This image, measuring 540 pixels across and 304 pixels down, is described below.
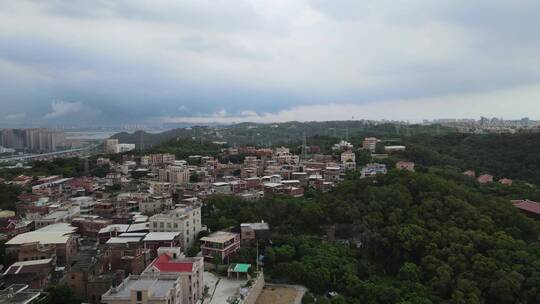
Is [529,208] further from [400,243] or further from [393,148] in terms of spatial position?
[393,148]

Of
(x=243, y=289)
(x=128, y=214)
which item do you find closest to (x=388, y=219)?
(x=243, y=289)

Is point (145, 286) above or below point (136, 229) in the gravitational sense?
above

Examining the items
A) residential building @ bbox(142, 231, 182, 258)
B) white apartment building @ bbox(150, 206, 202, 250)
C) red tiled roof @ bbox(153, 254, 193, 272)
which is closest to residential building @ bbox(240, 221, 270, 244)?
white apartment building @ bbox(150, 206, 202, 250)

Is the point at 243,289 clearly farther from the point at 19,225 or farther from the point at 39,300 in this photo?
the point at 19,225

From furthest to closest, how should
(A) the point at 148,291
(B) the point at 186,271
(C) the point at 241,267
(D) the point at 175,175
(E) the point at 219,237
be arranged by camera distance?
(D) the point at 175,175
(E) the point at 219,237
(C) the point at 241,267
(B) the point at 186,271
(A) the point at 148,291

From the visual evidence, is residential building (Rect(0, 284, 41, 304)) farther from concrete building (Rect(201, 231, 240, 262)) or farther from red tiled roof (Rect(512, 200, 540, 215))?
red tiled roof (Rect(512, 200, 540, 215))

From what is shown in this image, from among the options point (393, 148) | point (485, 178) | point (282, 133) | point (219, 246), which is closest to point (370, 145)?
point (393, 148)

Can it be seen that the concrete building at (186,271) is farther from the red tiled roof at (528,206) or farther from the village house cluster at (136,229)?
the red tiled roof at (528,206)

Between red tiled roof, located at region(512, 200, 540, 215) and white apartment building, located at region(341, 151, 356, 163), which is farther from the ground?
white apartment building, located at region(341, 151, 356, 163)
